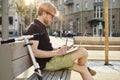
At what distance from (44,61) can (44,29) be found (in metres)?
0.50

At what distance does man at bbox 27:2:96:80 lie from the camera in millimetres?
5645

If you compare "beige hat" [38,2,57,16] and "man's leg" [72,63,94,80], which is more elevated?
"beige hat" [38,2,57,16]

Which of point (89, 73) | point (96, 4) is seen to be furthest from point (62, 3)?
point (89, 73)

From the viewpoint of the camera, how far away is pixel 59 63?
5914mm

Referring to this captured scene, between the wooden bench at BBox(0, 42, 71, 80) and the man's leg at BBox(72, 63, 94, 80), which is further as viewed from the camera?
the man's leg at BBox(72, 63, 94, 80)

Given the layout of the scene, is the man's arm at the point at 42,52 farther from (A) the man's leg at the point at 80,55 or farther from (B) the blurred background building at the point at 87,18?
(B) the blurred background building at the point at 87,18

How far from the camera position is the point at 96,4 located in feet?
251

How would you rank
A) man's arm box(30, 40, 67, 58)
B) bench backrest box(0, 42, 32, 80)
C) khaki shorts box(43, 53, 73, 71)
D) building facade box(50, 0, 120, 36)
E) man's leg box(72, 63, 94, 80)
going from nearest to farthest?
bench backrest box(0, 42, 32, 80) < man's arm box(30, 40, 67, 58) < khaki shorts box(43, 53, 73, 71) < man's leg box(72, 63, 94, 80) < building facade box(50, 0, 120, 36)

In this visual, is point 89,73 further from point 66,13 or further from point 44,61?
point 66,13


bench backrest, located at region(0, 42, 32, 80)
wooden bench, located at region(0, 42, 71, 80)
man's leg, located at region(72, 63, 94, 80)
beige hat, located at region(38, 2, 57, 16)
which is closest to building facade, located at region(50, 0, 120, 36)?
man's leg, located at region(72, 63, 94, 80)

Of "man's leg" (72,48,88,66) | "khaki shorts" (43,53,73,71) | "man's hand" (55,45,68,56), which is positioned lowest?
"khaki shorts" (43,53,73,71)

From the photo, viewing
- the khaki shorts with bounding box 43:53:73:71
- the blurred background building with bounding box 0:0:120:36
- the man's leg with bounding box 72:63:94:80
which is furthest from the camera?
the blurred background building with bounding box 0:0:120:36

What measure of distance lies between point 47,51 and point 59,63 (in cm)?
34

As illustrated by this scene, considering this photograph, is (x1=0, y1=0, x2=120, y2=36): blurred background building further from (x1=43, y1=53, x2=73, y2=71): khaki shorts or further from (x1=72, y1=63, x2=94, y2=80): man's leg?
(x1=43, y1=53, x2=73, y2=71): khaki shorts
